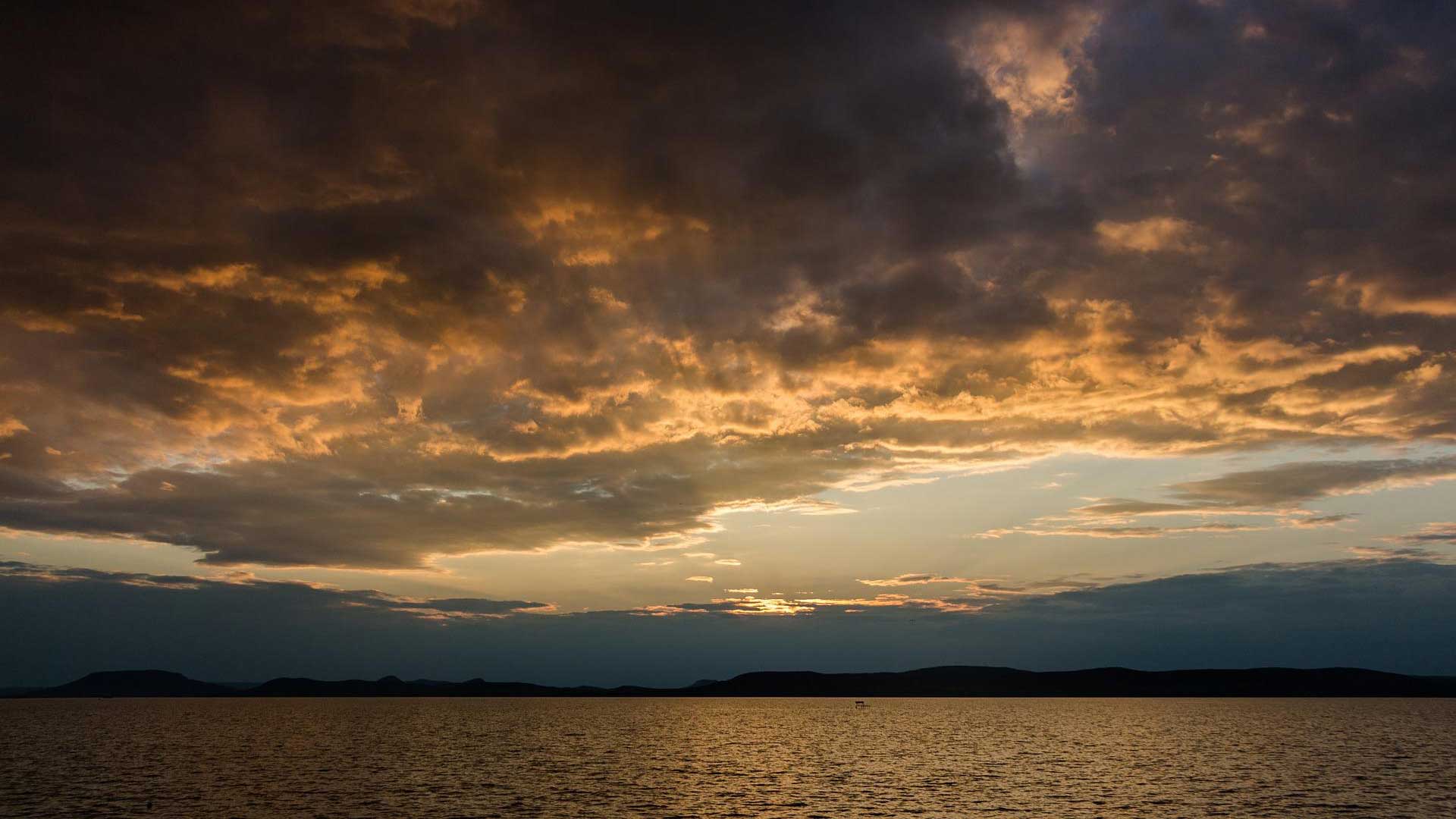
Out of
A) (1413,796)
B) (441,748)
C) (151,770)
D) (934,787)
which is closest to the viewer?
(1413,796)

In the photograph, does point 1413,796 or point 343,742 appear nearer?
point 1413,796

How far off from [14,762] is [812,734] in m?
132

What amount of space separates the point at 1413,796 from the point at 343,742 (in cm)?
14850

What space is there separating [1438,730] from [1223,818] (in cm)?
17017

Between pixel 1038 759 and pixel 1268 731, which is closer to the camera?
pixel 1038 759

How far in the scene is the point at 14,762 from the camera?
11238 centimetres

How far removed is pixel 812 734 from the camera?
19000 cm

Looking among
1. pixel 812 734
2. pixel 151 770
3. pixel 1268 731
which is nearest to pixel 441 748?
pixel 151 770

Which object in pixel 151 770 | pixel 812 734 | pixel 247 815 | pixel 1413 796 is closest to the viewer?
pixel 247 815

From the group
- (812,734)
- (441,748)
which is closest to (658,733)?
(812,734)

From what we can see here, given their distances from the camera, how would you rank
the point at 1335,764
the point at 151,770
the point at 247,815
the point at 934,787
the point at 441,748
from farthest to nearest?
the point at 441,748, the point at 1335,764, the point at 151,770, the point at 934,787, the point at 247,815

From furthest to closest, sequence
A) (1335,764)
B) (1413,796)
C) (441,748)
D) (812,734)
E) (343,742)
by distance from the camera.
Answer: (812,734) < (343,742) < (441,748) < (1335,764) < (1413,796)

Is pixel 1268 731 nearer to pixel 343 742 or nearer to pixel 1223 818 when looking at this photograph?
pixel 1223 818

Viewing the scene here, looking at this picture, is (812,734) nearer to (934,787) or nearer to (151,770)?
(934,787)
